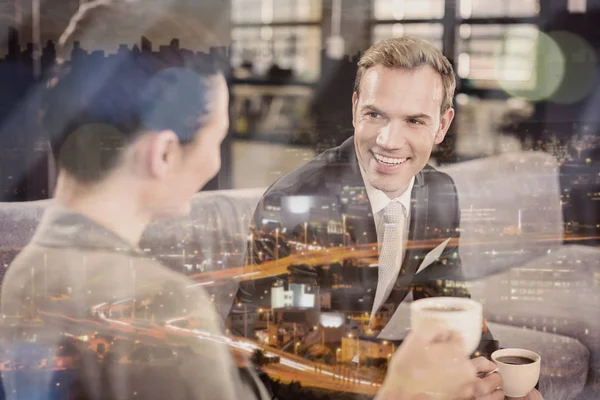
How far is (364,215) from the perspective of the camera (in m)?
1.70

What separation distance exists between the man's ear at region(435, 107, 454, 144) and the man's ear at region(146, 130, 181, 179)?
0.71m

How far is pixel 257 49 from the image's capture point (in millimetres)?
1688

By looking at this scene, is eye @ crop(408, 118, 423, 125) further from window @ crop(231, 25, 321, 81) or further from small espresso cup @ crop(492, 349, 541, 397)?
small espresso cup @ crop(492, 349, 541, 397)

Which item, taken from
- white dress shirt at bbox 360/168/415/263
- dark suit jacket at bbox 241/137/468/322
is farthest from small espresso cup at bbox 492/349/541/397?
white dress shirt at bbox 360/168/415/263

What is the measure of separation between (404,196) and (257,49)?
582mm

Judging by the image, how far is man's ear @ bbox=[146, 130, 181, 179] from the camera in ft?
5.32

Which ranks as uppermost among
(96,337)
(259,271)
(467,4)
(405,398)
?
(467,4)

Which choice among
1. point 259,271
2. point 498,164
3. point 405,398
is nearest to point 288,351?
point 259,271

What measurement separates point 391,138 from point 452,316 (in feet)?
1.65

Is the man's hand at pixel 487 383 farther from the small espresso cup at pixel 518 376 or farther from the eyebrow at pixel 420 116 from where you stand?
the eyebrow at pixel 420 116

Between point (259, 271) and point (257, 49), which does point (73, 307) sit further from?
point (257, 49)

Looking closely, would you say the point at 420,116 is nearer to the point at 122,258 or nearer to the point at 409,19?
the point at 409,19

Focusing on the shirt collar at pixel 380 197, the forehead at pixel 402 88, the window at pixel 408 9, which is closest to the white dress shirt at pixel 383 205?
the shirt collar at pixel 380 197

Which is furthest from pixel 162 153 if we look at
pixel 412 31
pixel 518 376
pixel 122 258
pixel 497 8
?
pixel 518 376
